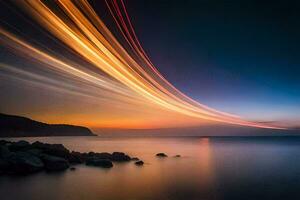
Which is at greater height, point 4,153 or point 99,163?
point 4,153

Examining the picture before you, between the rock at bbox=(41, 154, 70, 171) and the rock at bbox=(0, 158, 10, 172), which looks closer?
the rock at bbox=(0, 158, 10, 172)

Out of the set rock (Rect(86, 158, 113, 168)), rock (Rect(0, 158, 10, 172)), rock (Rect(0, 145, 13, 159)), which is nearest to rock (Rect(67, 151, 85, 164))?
rock (Rect(86, 158, 113, 168))

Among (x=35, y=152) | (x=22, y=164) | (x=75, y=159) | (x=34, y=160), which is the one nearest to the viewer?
(x=22, y=164)

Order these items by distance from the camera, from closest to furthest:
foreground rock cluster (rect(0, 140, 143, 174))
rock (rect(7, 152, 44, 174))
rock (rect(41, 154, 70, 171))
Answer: rock (rect(7, 152, 44, 174))
foreground rock cluster (rect(0, 140, 143, 174))
rock (rect(41, 154, 70, 171))

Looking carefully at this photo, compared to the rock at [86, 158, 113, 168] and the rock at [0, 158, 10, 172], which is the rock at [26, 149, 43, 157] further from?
the rock at [86, 158, 113, 168]

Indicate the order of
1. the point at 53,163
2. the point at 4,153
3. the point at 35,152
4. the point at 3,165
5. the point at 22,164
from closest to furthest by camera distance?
the point at 3,165, the point at 22,164, the point at 4,153, the point at 53,163, the point at 35,152

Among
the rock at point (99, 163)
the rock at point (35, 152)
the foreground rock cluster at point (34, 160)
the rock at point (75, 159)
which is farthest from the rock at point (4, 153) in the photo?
the rock at point (99, 163)

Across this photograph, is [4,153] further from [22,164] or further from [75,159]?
[75,159]

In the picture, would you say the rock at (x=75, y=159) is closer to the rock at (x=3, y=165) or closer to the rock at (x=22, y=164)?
the rock at (x=22, y=164)

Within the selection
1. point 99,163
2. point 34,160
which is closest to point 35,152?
point 34,160

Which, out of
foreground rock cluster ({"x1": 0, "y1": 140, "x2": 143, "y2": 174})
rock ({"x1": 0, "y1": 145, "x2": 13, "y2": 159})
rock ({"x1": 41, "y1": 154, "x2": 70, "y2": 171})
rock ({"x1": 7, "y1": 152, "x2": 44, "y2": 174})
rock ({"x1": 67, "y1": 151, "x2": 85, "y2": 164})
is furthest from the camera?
rock ({"x1": 67, "y1": 151, "x2": 85, "y2": 164})
